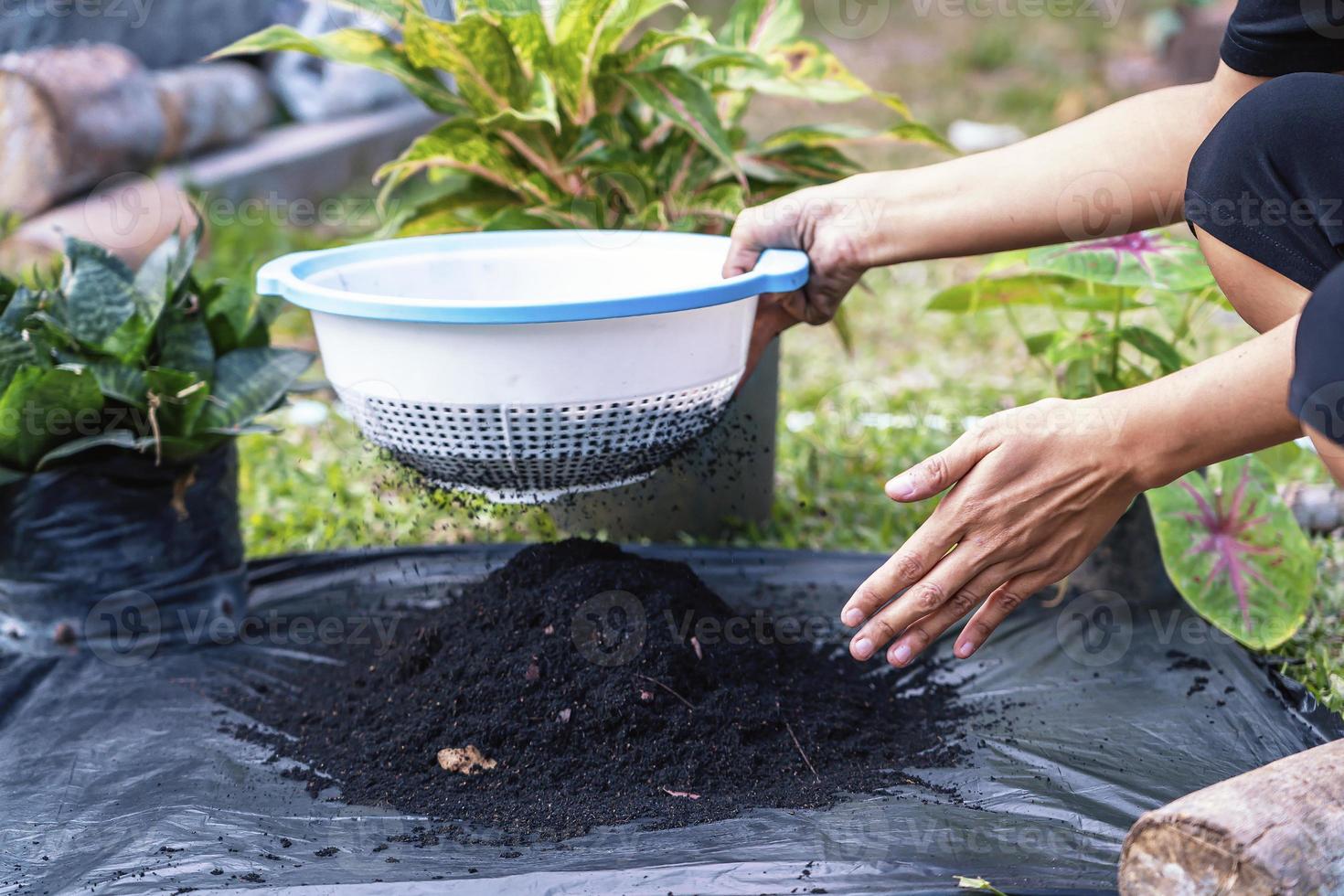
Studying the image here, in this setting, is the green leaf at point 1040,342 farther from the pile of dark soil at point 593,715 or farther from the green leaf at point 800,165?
the pile of dark soil at point 593,715

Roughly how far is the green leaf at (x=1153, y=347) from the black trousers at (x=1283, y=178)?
0.48 metres

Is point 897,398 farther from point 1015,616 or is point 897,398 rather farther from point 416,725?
point 416,725

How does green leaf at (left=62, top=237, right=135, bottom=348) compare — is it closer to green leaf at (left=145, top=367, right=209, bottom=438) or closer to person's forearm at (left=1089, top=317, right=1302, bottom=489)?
green leaf at (left=145, top=367, right=209, bottom=438)

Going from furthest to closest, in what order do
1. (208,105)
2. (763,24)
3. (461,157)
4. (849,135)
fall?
(208,105) → (763,24) → (849,135) → (461,157)

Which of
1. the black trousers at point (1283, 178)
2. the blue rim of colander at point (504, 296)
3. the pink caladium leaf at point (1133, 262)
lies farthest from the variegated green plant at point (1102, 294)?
the blue rim of colander at point (504, 296)

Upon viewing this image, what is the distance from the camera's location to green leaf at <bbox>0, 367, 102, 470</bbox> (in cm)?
159

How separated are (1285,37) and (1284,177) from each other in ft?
0.73

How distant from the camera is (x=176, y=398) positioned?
1.69m

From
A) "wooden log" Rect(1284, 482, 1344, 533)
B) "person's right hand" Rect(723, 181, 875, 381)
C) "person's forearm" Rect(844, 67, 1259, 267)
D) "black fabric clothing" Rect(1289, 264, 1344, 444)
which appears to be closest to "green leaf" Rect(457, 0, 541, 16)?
"person's right hand" Rect(723, 181, 875, 381)

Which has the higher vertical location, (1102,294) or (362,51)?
(362,51)

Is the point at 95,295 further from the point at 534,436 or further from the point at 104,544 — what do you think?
the point at 534,436

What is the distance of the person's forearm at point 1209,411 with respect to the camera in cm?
104

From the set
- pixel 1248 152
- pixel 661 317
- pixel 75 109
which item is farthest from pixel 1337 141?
pixel 75 109

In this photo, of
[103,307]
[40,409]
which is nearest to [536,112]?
[103,307]
